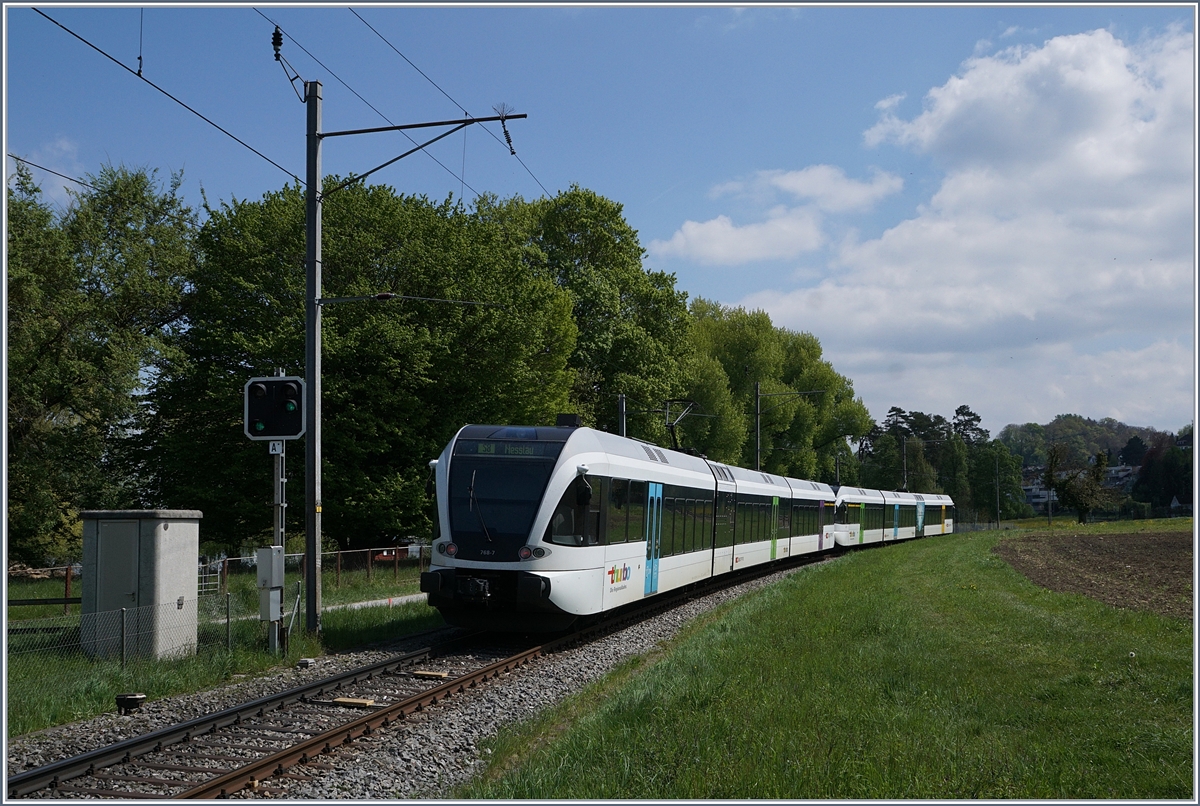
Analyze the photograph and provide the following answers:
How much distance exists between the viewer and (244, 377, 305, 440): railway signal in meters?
14.0

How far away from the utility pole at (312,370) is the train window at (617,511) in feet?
14.2

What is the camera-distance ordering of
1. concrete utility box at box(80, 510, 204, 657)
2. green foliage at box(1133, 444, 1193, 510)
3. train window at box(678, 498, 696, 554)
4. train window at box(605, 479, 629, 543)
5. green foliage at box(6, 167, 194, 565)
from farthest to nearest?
green foliage at box(1133, 444, 1193, 510), green foliage at box(6, 167, 194, 565), train window at box(678, 498, 696, 554), train window at box(605, 479, 629, 543), concrete utility box at box(80, 510, 204, 657)

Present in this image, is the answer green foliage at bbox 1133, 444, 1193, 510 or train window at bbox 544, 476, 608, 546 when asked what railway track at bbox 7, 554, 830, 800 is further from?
green foliage at bbox 1133, 444, 1193, 510

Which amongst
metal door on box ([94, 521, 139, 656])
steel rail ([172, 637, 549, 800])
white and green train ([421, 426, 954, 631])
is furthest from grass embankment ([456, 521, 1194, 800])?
metal door on box ([94, 521, 139, 656])

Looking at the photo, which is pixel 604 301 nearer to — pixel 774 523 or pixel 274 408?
pixel 774 523

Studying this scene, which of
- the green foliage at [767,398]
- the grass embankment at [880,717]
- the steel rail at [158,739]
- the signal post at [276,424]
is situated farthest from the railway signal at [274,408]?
the green foliage at [767,398]

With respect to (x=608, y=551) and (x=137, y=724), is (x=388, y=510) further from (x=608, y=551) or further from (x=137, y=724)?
(x=137, y=724)

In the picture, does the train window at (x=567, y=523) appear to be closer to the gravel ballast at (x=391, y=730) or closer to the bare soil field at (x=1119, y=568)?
the gravel ballast at (x=391, y=730)

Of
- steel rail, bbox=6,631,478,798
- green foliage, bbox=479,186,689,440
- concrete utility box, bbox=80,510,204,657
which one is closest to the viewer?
steel rail, bbox=6,631,478,798

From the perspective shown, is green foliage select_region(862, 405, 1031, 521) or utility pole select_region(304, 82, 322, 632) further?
green foliage select_region(862, 405, 1031, 521)

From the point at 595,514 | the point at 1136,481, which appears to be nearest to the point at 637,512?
the point at 595,514

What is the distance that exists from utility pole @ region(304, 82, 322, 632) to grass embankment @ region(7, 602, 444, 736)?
81 centimetres

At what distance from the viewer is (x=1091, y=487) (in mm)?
72625

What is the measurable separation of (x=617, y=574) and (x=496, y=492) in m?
2.89
